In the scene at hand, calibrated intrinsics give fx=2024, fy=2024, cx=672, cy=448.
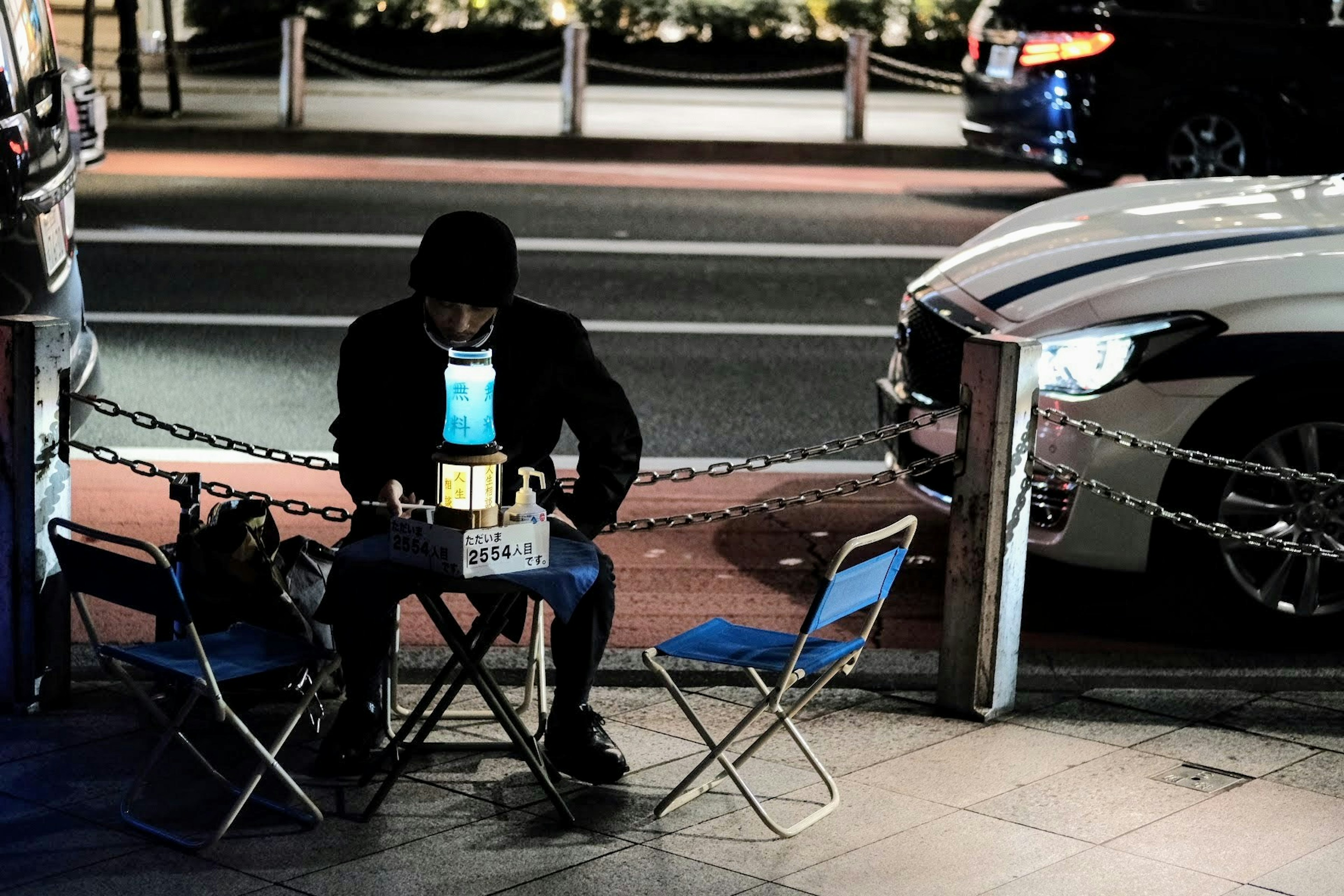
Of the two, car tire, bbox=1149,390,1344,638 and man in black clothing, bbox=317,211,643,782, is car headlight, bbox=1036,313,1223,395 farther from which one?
man in black clothing, bbox=317,211,643,782

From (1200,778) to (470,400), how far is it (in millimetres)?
2137

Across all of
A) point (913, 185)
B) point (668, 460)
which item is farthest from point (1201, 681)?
point (913, 185)

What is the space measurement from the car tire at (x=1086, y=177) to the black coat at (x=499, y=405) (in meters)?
10.1

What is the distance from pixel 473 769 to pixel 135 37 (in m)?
16.2

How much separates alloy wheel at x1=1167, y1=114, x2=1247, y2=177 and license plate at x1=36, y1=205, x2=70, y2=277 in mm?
9454

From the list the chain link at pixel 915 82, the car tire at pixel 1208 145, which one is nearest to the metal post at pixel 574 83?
the chain link at pixel 915 82

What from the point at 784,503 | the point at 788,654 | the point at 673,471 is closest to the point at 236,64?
the point at 673,471

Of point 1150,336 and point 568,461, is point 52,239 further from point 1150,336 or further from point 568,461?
point 1150,336

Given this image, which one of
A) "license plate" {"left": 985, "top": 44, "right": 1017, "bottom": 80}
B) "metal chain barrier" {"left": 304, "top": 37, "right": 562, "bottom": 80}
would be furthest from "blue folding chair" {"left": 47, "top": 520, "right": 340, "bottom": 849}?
"metal chain barrier" {"left": 304, "top": 37, "right": 562, "bottom": 80}

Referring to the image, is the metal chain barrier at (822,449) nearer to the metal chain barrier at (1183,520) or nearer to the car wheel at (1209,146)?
the metal chain barrier at (1183,520)

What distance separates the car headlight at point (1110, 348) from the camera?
20.5 feet

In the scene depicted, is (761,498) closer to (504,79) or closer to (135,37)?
(135,37)

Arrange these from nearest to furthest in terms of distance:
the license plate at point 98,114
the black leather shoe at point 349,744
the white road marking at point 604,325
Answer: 1. the black leather shoe at point 349,744
2. the white road marking at point 604,325
3. the license plate at point 98,114

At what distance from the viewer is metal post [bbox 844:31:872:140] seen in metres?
18.4
